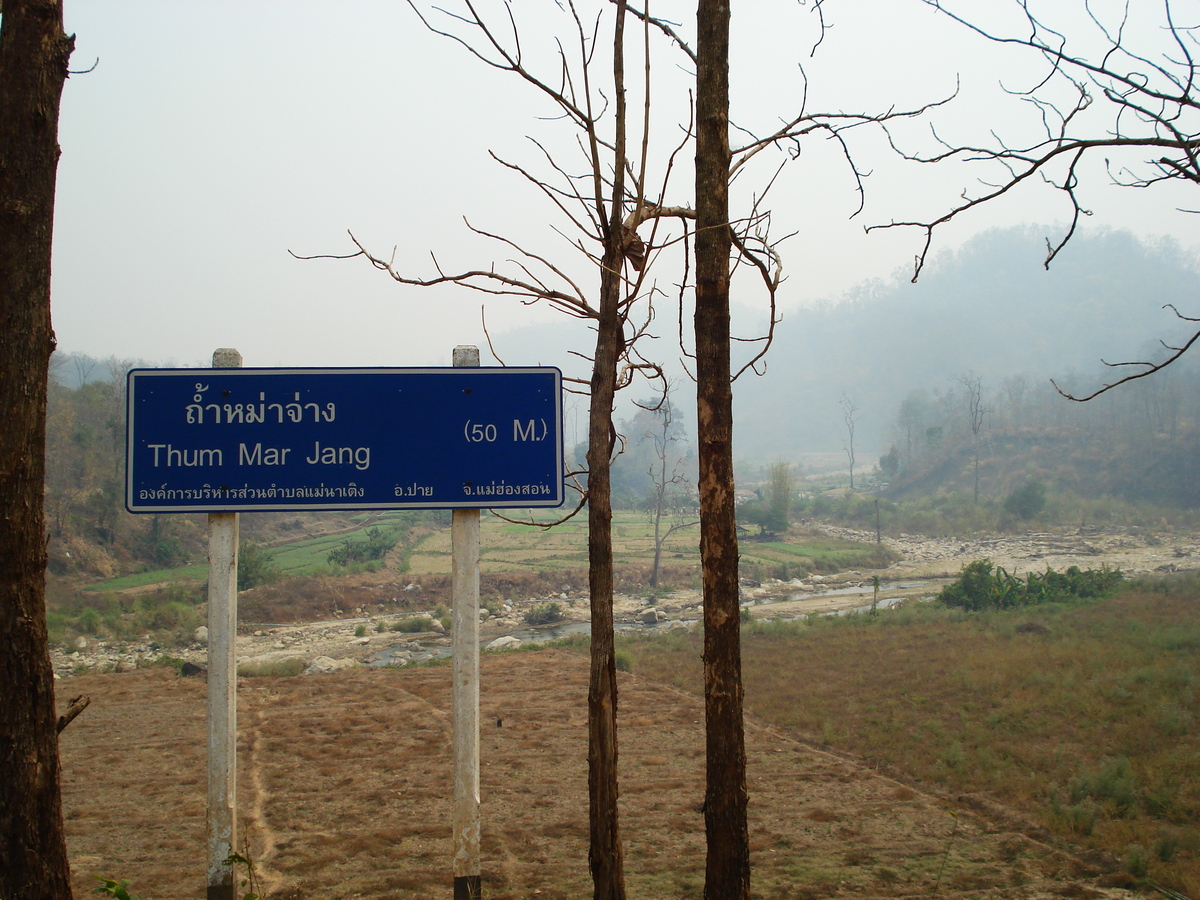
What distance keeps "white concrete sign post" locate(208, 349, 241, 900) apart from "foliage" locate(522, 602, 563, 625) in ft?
66.6

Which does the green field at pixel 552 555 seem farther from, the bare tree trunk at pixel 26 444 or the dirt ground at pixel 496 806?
the bare tree trunk at pixel 26 444

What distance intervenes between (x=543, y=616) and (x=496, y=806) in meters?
16.6

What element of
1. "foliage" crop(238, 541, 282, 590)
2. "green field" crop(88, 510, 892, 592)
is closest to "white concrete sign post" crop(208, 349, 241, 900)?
"green field" crop(88, 510, 892, 592)

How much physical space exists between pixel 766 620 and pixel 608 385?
19479mm

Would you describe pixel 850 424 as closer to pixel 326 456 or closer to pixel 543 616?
pixel 543 616

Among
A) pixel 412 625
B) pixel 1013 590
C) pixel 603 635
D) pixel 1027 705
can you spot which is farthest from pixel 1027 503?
pixel 603 635

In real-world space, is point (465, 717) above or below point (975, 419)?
below

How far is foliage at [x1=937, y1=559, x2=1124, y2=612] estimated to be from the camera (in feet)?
67.2

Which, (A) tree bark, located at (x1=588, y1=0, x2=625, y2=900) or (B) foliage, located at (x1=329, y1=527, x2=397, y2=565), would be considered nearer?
(A) tree bark, located at (x1=588, y1=0, x2=625, y2=900)

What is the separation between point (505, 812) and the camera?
22.4ft

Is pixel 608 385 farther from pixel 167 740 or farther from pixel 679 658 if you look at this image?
pixel 679 658

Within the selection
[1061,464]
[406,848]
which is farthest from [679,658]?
[1061,464]

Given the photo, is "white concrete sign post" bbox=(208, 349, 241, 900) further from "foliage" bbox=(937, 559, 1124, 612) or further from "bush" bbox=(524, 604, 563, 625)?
"foliage" bbox=(937, 559, 1124, 612)

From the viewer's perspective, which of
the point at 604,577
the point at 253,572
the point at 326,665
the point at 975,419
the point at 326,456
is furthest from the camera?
the point at 975,419
